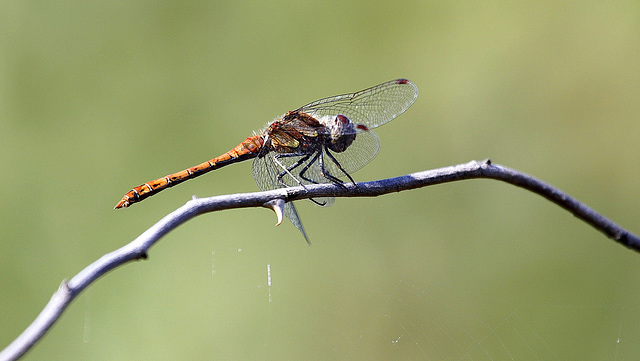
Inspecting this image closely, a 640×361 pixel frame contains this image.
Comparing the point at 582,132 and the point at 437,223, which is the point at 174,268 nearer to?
the point at 437,223

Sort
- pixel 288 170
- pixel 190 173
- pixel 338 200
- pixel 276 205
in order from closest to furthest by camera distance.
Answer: pixel 276 205
pixel 190 173
pixel 288 170
pixel 338 200

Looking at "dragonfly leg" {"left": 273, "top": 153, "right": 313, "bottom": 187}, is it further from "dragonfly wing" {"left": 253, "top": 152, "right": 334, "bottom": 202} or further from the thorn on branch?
the thorn on branch

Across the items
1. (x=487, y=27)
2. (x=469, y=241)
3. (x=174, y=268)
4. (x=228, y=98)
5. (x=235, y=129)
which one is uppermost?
(x=228, y=98)

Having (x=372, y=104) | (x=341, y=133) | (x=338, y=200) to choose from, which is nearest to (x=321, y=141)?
(x=341, y=133)

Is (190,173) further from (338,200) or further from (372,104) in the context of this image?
(338,200)

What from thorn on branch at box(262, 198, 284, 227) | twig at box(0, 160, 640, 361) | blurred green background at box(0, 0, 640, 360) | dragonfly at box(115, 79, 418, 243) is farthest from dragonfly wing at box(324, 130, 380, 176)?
blurred green background at box(0, 0, 640, 360)

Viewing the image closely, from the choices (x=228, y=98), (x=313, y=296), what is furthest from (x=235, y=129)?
(x=313, y=296)

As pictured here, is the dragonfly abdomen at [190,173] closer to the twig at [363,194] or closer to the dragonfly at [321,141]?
the dragonfly at [321,141]
